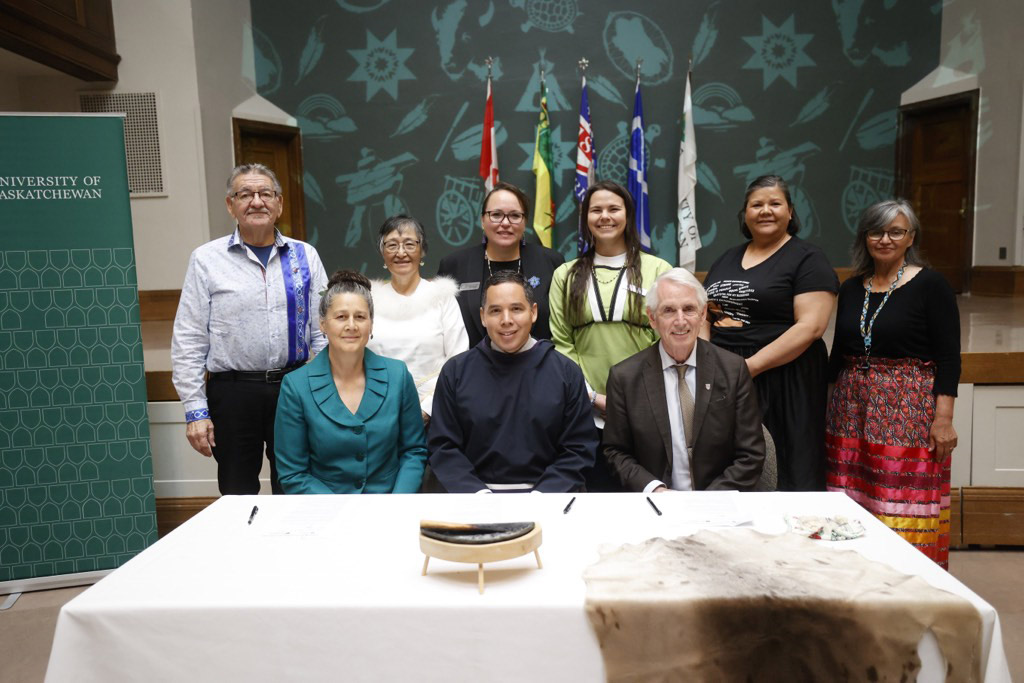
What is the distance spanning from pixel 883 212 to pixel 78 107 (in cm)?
706

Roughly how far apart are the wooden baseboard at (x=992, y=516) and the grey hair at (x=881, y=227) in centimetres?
135

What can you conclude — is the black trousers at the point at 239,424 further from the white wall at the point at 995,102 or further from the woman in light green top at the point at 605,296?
the white wall at the point at 995,102

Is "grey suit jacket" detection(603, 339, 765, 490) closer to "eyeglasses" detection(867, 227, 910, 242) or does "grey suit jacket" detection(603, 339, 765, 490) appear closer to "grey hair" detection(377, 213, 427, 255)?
"eyeglasses" detection(867, 227, 910, 242)

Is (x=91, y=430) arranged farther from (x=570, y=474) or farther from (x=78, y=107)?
(x=78, y=107)

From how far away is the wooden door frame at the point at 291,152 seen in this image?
718 centimetres

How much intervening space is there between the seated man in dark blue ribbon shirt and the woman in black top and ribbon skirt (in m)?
1.13

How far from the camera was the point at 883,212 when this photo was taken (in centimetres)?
261

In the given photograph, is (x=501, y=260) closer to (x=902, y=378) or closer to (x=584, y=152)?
(x=902, y=378)

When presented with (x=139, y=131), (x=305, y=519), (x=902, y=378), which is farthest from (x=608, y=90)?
(x=305, y=519)

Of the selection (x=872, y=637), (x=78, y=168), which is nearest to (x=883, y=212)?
(x=872, y=637)

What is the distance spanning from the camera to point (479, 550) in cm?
132

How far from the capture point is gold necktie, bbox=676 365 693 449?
89.4 inches

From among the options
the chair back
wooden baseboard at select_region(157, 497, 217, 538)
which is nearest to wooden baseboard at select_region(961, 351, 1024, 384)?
the chair back

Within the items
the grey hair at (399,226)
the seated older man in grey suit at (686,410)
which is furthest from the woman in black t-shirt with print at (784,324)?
the grey hair at (399,226)
